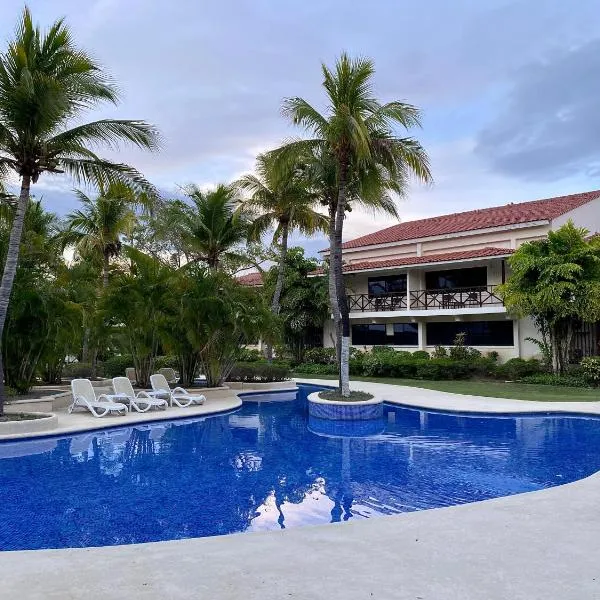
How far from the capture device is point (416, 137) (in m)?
16.0

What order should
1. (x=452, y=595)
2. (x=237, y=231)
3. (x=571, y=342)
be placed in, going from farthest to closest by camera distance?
1. (x=237, y=231)
2. (x=571, y=342)
3. (x=452, y=595)

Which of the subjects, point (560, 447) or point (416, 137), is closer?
point (560, 447)

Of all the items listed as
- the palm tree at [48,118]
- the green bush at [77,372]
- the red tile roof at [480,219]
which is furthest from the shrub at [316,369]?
the palm tree at [48,118]

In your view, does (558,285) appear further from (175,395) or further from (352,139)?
(175,395)

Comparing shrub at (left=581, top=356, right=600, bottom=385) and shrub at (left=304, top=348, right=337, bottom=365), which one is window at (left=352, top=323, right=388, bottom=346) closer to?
shrub at (left=304, top=348, right=337, bottom=365)

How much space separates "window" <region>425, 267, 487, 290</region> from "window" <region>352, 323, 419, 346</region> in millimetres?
2383

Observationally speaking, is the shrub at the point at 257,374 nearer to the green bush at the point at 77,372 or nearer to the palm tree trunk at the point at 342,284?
the green bush at the point at 77,372

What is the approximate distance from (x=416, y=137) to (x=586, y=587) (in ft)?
44.1

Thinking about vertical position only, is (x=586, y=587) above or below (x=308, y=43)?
below

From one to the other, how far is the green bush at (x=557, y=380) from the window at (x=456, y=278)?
19.0 feet

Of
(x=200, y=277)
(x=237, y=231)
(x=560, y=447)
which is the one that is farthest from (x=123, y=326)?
(x=560, y=447)

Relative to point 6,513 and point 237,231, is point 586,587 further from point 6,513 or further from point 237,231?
point 237,231

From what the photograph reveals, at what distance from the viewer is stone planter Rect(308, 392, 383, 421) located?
15.3m

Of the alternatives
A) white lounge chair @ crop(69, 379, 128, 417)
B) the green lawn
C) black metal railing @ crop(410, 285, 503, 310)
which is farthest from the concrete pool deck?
black metal railing @ crop(410, 285, 503, 310)
